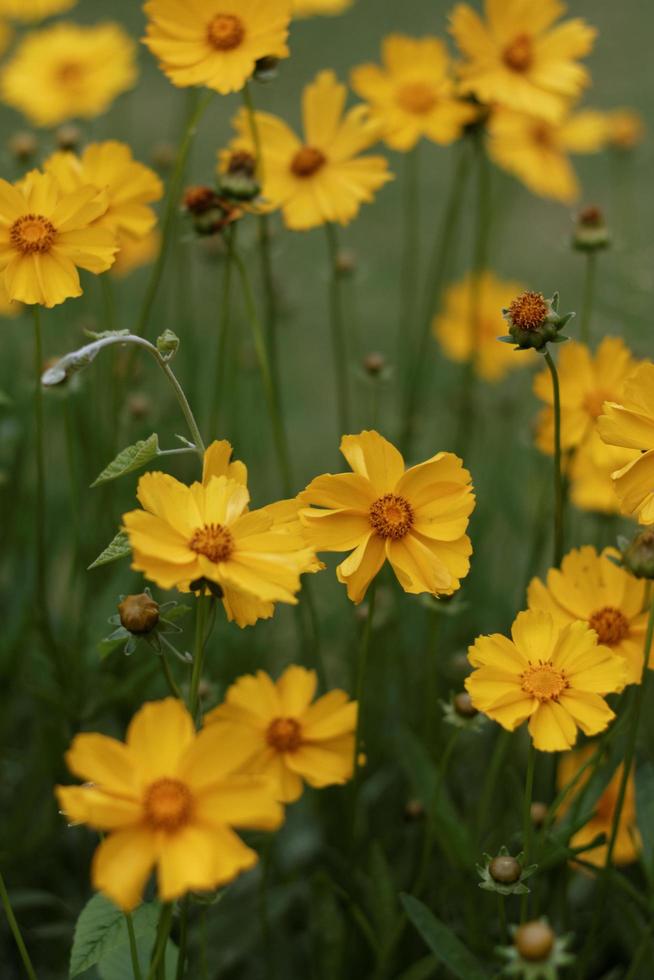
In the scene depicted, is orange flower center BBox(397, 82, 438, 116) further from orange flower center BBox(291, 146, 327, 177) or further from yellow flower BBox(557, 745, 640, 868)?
yellow flower BBox(557, 745, 640, 868)

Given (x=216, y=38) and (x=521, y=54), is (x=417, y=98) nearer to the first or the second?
(x=521, y=54)

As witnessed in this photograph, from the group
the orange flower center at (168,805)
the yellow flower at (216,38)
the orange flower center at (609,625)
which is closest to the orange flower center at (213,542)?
the orange flower center at (168,805)

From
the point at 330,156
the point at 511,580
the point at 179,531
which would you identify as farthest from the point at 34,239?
the point at 511,580

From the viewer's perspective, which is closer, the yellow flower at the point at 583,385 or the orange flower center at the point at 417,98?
the yellow flower at the point at 583,385

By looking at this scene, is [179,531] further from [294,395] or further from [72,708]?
[294,395]

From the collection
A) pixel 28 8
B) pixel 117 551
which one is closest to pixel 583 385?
pixel 117 551

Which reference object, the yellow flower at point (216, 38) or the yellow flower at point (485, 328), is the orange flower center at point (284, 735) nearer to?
the yellow flower at point (216, 38)

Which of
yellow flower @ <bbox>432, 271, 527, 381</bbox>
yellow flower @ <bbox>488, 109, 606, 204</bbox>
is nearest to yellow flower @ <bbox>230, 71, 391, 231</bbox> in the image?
yellow flower @ <bbox>488, 109, 606, 204</bbox>

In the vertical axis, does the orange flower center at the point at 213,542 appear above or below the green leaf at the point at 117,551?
above
